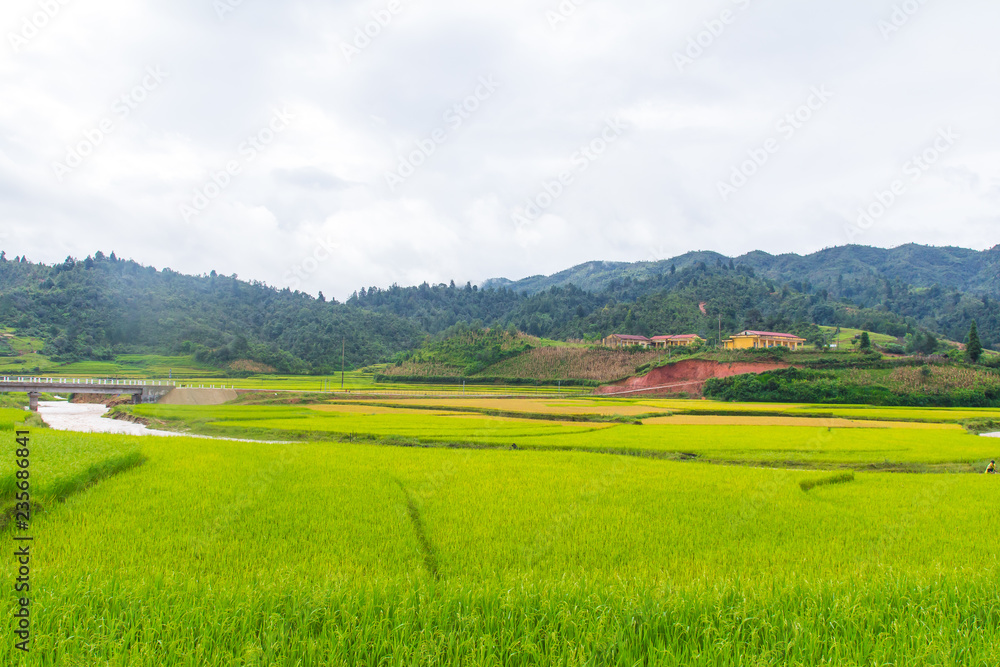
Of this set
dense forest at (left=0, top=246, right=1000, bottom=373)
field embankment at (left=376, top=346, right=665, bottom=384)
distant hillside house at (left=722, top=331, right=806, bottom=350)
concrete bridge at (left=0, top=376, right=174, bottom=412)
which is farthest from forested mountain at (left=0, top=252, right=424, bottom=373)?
distant hillside house at (left=722, top=331, right=806, bottom=350)

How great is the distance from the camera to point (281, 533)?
806 centimetres

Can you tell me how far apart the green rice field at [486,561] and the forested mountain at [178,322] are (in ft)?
240

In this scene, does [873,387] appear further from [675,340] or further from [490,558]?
[490,558]

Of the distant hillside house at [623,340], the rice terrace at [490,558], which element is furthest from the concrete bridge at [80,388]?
the distant hillside house at [623,340]

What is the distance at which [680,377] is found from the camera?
59406 mm

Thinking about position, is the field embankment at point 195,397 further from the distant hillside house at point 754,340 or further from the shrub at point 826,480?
the distant hillside house at point 754,340

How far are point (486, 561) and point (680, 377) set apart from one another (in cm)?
5611

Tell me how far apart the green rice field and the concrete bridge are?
32611 millimetres

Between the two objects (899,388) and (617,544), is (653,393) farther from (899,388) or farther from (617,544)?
(617,544)

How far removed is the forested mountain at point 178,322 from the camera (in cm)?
7806

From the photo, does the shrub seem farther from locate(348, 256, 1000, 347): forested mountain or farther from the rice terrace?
locate(348, 256, 1000, 347): forested mountain

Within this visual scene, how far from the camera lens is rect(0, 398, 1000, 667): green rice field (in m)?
4.31

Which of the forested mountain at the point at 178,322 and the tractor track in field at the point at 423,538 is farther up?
the forested mountain at the point at 178,322

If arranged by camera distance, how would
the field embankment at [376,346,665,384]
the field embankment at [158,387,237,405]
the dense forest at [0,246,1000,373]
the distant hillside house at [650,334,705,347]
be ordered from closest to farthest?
the field embankment at [158,387,237,405], the field embankment at [376,346,665,384], the dense forest at [0,246,1000,373], the distant hillside house at [650,334,705,347]
